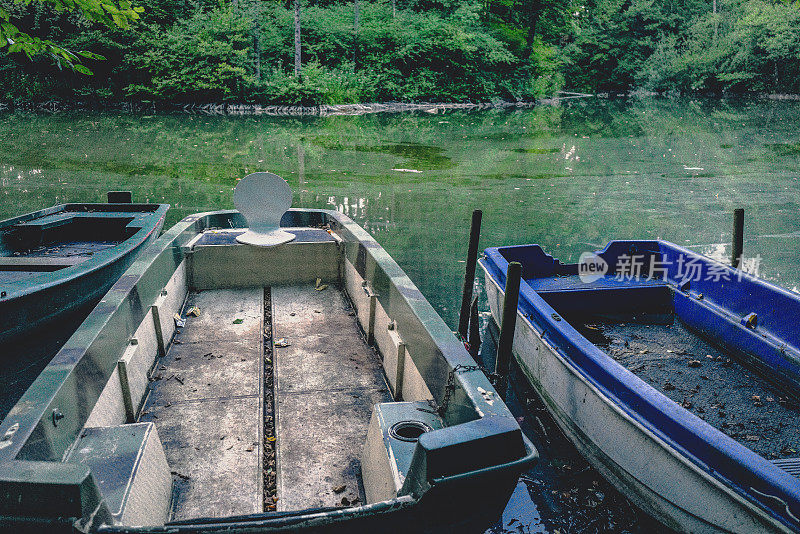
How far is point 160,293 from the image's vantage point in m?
4.58

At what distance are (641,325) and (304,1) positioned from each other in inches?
1440

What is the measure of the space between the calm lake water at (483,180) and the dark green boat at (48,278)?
2.86 meters

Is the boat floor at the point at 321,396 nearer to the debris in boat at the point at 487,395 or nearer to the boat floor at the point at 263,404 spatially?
the boat floor at the point at 263,404

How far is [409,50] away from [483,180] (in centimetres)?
2169

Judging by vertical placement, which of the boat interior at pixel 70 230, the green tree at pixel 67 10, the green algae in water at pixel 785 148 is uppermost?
the green tree at pixel 67 10

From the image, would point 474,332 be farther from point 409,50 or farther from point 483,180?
point 409,50

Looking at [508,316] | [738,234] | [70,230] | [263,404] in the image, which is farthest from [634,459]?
[70,230]

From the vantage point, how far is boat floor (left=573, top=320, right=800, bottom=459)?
461 cm

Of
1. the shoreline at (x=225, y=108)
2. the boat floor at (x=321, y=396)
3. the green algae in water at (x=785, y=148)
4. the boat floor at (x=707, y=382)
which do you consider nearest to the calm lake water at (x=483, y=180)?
the green algae in water at (x=785, y=148)

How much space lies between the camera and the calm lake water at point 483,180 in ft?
26.6

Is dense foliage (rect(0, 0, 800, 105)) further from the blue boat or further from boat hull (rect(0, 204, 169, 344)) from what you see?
the blue boat

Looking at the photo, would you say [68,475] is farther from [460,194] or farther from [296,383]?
[460,194]

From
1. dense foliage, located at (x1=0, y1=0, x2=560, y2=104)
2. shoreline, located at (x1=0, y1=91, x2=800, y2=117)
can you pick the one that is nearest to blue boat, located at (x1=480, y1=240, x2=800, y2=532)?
shoreline, located at (x1=0, y1=91, x2=800, y2=117)

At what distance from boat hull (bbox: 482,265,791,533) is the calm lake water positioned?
0.64 ft
